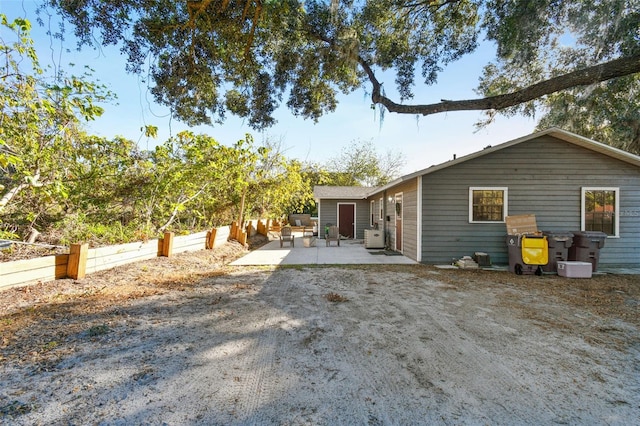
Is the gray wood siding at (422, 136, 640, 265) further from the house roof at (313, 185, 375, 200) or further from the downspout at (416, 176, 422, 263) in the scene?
the house roof at (313, 185, 375, 200)

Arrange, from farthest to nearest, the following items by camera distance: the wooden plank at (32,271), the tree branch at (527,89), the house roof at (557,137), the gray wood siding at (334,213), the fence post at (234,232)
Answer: the gray wood siding at (334,213) < the fence post at (234,232) < the house roof at (557,137) < the tree branch at (527,89) < the wooden plank at (32,271)

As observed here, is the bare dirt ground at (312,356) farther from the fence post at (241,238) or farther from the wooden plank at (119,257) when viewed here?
the fence post at (241,238)

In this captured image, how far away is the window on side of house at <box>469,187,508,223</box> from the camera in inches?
313

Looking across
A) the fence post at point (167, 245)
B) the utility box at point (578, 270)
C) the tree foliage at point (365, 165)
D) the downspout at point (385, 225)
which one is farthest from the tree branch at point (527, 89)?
the tree foliage at point (365, 165)

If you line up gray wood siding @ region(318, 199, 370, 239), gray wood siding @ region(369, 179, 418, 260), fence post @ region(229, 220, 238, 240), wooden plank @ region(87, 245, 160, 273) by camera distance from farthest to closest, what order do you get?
1. gray wood siding @ region(318, 199, 370, 239)
2. fence post @ region(229, 220, 238, 240)
3. gray wood siding @ region(369, 179, 418, 260)
4. wooden plank @ region(87, 245, 160, 273)

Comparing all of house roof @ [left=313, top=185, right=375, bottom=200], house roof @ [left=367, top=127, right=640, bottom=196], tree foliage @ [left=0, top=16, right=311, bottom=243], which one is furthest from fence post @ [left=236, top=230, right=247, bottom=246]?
house roof @ [left=367, top=127, right=640, bottom=196]

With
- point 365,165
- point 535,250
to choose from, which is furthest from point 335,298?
point 365,165

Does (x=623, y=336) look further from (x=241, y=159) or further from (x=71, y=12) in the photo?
(x=241, y=159)

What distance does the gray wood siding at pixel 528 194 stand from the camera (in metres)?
7.73

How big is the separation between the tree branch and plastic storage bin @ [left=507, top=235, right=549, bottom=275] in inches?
127

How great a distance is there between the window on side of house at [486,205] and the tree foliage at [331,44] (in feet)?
8.03

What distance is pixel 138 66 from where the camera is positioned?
563cm

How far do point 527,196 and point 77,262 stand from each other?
10116 millimetres

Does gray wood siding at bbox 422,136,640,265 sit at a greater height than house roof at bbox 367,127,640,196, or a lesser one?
lesser
